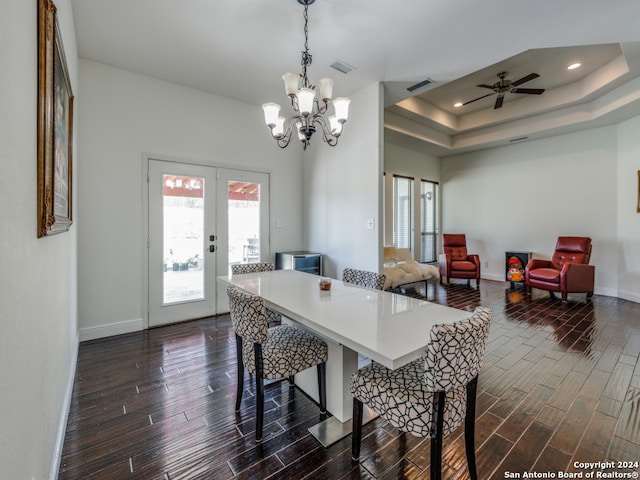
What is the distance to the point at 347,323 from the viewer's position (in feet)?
5.18

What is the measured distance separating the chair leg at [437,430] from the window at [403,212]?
5.66m

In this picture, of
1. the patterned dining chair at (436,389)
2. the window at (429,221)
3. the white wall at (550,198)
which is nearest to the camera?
the patterned dining chair at (436,389)

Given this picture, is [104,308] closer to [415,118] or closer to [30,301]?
[30,301]

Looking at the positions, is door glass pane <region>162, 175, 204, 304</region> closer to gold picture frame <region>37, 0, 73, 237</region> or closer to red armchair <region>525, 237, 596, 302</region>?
gold picture frame <region>37, 0, 73, 237</region>

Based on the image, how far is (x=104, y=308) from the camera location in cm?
347

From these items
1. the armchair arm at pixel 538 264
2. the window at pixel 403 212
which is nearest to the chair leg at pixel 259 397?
the window at pixel 403 212

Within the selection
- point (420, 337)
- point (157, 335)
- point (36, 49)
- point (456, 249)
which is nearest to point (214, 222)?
point (157, 335)

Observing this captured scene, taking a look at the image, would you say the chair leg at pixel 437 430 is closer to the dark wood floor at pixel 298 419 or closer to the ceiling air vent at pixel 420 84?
the dark wood floor at pixel 298 419

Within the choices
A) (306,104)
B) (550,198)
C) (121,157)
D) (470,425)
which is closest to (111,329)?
(121,157)

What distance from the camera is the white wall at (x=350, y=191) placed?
3.92 meters

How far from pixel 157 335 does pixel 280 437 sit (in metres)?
2.41

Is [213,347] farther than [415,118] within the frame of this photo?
No

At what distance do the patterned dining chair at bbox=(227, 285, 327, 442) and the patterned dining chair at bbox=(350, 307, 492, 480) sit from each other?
433 mm

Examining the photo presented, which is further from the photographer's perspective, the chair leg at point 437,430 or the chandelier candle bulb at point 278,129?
the chandelier candle bulb at point 278,129
